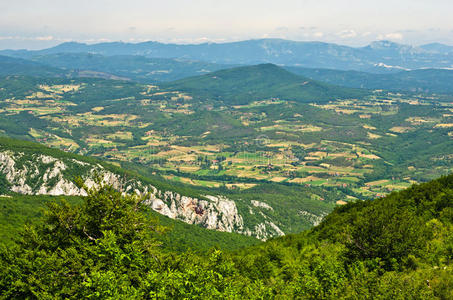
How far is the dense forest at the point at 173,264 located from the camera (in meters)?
37.7

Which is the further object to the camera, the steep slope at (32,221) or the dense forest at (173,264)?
the steep slope at (32,221)

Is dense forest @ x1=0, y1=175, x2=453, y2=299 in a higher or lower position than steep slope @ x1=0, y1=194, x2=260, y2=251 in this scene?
higher

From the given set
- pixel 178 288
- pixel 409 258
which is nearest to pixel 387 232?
pixel 409 258

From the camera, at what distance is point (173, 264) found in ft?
164

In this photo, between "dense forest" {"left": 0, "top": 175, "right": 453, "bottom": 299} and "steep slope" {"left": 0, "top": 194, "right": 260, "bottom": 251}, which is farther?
"steep slope" {"left": 0, "top": 194, "right": 260, "bottom": 251}

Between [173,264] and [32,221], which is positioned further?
[32,221]

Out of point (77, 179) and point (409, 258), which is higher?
point (77, 179)

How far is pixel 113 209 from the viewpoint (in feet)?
176

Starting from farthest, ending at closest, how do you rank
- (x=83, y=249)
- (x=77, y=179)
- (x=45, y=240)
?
1. (x=77, y=179)
2. (x=45, y=240)
3. (x=83, y=249)

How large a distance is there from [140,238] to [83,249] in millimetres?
7843

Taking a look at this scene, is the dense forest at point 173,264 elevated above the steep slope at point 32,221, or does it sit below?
above

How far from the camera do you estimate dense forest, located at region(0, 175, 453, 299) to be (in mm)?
37719

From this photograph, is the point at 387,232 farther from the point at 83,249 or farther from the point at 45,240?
the point at 45,240

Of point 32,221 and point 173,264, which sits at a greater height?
point 173,264
